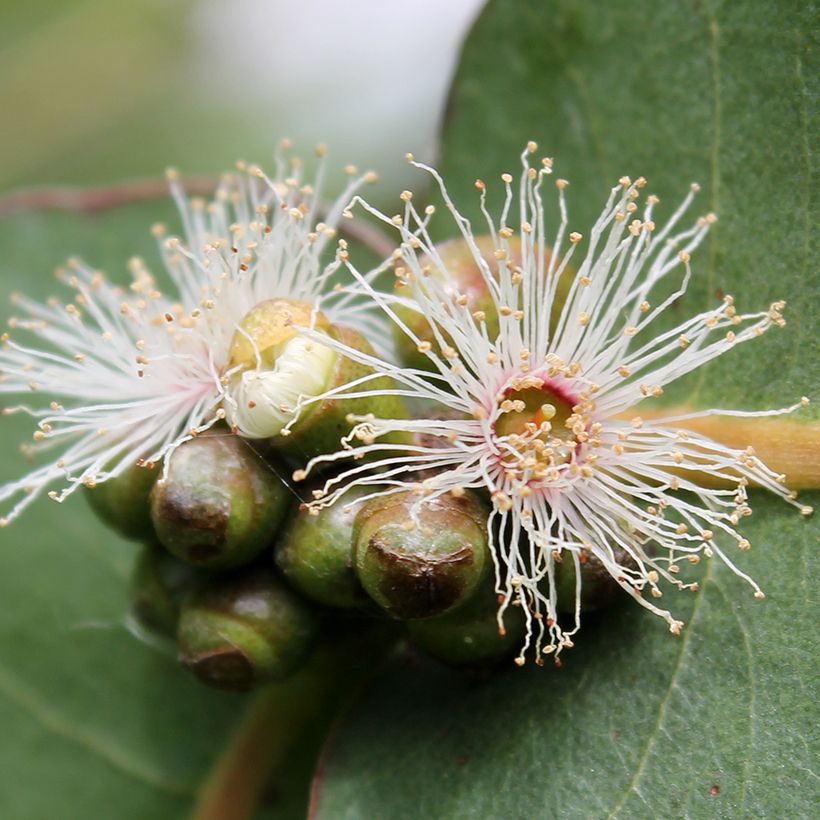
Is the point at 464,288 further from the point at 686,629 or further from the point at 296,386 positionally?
the point at 686,629

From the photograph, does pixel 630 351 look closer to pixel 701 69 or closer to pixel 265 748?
pixel 701 69

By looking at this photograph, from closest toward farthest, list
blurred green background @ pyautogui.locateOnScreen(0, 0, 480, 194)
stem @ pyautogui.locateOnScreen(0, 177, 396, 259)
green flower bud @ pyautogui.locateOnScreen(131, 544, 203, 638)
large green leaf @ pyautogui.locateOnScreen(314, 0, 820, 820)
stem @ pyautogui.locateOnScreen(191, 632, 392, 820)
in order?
1. large green leaf @ pyautogui.locateOnScreen(314, 0, 820, 820)
2. green flower bud @ pyautogui.locateOnScreen(131, 544, 203, 638)
3. stem @ pyautogui.locateOnScreen(191, 632, 392, 820)
4. stem @ pyautogui.locateOnScreen(0, 177, 396, 259)
5. blurred green background @ pyautogui.locateOnScreen(0, 0, 480, 194)

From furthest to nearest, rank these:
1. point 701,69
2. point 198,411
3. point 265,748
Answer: point 265,748, point 701,69, point 198,411

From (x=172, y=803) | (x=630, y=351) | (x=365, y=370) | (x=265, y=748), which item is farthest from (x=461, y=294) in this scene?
(x=172, y=803)

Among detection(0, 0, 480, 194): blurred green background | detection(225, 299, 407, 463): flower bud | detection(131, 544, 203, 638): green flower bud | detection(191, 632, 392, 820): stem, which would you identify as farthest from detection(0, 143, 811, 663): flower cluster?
detection(0, 0, 480, 194): blurred green background

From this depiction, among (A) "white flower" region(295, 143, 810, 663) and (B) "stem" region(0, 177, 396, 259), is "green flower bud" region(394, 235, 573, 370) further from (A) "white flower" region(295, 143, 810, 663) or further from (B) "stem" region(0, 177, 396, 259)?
(B) "stem" region(0, 177, 396, 259)

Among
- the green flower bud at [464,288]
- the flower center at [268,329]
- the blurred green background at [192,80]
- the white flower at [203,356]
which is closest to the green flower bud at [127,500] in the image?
the white flower at [203,356]
